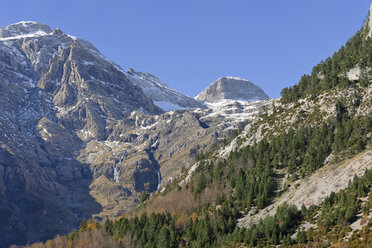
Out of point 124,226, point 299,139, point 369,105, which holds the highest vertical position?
point 369,105

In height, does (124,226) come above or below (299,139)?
below

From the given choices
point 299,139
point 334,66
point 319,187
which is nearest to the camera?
point 319,187

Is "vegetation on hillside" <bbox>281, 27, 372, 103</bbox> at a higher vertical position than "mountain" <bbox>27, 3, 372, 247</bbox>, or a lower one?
higher

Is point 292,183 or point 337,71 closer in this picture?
point 292,183

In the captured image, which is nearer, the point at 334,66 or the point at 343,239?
the point at 343,239

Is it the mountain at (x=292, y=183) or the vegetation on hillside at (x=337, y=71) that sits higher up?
the vegetation on hillside at (x=337, y=71)

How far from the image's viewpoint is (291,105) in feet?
585

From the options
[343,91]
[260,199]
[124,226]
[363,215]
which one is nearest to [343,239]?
[363,215]

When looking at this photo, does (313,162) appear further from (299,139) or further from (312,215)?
(312,215)

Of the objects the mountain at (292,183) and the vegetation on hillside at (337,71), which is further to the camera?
the vegetation on hillside at (337,71)

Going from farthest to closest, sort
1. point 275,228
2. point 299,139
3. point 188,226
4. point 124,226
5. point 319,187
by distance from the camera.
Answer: point 124,226, point 299,139, point 188,226, point 319,187, point 275,228

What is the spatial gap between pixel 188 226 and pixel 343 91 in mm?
80943

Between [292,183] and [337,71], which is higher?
[337,71]

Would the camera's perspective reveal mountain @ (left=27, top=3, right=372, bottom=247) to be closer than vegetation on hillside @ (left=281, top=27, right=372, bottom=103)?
Yes
